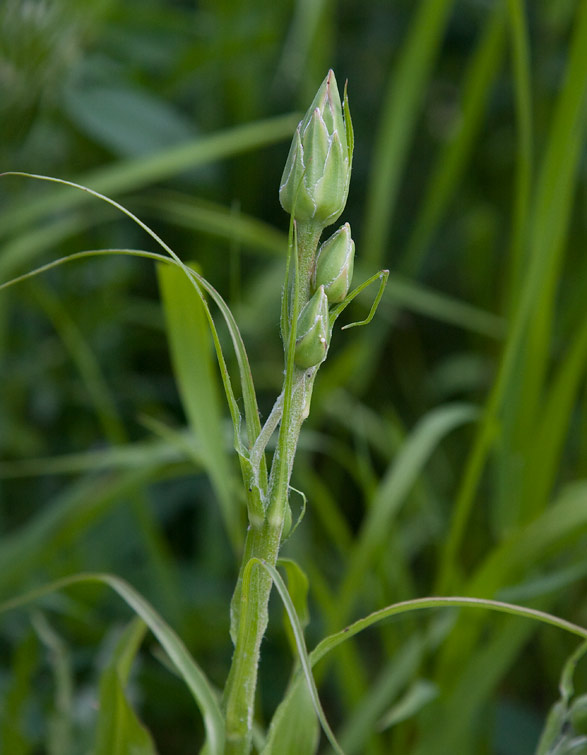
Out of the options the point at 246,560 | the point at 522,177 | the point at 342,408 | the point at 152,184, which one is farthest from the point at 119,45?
the point at 246,560

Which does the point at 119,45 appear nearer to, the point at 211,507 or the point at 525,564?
the point at 211,507

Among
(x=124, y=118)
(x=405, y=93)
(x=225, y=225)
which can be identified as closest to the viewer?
(x=225, y=225)

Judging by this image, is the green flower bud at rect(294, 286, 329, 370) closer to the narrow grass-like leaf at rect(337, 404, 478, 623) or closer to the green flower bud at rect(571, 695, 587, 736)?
the green flower bud at rect(571, 695, 587, 736)

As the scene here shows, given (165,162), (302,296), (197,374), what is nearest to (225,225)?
(165,162)

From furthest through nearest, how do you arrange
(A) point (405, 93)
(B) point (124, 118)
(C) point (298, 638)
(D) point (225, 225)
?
(B) point (124, 118) → (A) point (405, 93) → (D) point (225, 225) → (C) point (298, 638)

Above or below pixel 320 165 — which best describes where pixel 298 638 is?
below

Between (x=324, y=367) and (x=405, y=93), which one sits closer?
(x=405, y=93)

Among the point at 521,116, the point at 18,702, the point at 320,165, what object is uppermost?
the point at 521,116

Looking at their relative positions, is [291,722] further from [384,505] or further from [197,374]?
[384,505]

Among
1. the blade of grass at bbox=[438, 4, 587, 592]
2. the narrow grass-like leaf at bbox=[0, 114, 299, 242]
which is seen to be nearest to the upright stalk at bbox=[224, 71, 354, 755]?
the blade of grass at bbox=[438, 4, 587, 592]
